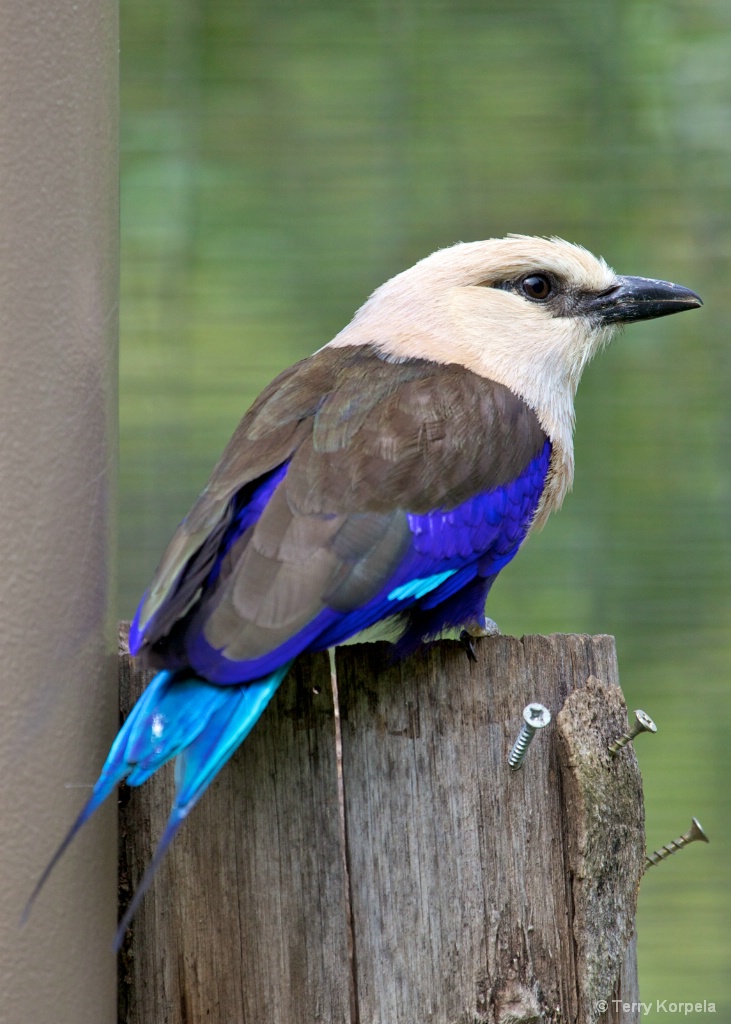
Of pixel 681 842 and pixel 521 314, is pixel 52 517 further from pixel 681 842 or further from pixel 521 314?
pixel 521 314

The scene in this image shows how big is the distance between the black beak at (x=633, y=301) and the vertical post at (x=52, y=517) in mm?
1284

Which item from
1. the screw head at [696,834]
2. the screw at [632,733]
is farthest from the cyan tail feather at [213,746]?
the screw head at [696,834]

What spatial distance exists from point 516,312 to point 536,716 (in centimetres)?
107

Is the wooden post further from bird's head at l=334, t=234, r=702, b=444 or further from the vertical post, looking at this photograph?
bird's head at l=334, t=234, r=702, b=444

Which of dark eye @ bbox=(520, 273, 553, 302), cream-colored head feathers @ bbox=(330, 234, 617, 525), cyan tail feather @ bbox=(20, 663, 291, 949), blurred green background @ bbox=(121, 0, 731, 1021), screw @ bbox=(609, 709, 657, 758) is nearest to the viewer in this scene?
cyan tail feather @ bbox=(20, 663, 291, 949)

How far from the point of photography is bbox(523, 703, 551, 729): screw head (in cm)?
183

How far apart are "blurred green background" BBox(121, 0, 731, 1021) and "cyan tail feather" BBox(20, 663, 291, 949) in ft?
6.26

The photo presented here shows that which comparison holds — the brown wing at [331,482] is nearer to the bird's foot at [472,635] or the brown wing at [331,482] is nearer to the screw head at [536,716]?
the bird's foot at [472,635]

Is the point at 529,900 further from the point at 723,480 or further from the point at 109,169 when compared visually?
the point at 723,480

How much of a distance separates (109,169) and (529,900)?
113cm

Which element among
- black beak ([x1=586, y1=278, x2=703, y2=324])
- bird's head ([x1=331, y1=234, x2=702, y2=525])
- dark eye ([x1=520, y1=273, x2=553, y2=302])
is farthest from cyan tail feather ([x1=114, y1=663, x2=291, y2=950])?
black beak ([x1=586, y1=278, x2=703, y2=324])


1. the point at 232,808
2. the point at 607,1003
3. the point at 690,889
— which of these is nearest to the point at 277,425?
the point at 232,808

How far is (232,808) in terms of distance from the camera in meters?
1.86

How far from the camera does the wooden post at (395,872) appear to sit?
1811mm
